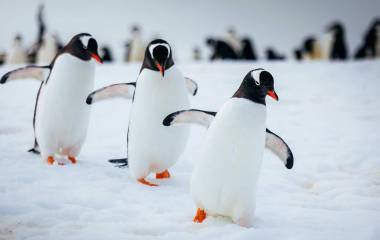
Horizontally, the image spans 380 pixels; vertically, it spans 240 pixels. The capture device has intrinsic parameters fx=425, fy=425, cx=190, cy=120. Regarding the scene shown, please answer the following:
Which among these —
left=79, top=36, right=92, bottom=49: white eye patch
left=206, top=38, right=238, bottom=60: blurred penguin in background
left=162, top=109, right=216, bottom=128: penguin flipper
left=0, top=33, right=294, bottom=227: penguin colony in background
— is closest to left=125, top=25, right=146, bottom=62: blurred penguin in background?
left=206, top=38, right=238, bottom=60: blurred penguin in background

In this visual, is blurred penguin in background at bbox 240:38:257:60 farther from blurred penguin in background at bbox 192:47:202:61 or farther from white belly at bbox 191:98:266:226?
white belly at bbox 191:98:266:226

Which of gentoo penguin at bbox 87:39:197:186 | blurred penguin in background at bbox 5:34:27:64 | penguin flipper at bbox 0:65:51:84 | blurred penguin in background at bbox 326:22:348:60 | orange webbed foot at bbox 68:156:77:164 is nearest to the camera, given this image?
gentoo penguin at bbox 87:39:197:186

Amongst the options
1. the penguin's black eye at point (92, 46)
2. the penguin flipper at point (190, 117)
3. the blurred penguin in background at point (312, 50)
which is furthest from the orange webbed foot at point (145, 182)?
the blurred penguin in background at point (312, 50)

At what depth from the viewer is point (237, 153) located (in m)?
2.87

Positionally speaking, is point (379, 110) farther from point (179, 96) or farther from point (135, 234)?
point (135, 234)

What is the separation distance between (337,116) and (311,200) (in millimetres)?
4276

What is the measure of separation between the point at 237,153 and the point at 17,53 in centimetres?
1664

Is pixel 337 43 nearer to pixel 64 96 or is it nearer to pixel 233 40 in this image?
pixel 233 40

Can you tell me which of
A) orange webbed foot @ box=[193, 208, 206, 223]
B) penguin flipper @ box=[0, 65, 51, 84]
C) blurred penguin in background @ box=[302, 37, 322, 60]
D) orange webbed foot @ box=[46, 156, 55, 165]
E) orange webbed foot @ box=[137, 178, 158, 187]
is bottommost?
orange webbed foot @ box=[137, 178, 158, 187]

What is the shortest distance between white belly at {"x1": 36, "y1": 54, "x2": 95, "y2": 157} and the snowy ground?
0.28 meters

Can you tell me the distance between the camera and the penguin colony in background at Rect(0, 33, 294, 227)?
288 cm

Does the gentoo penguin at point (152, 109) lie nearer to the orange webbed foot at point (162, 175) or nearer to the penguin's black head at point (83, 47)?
the orange webbed foot at point (162, 175)

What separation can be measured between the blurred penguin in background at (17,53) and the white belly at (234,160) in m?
16.3

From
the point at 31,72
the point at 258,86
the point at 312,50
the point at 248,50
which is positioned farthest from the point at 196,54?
the point at 258,86
